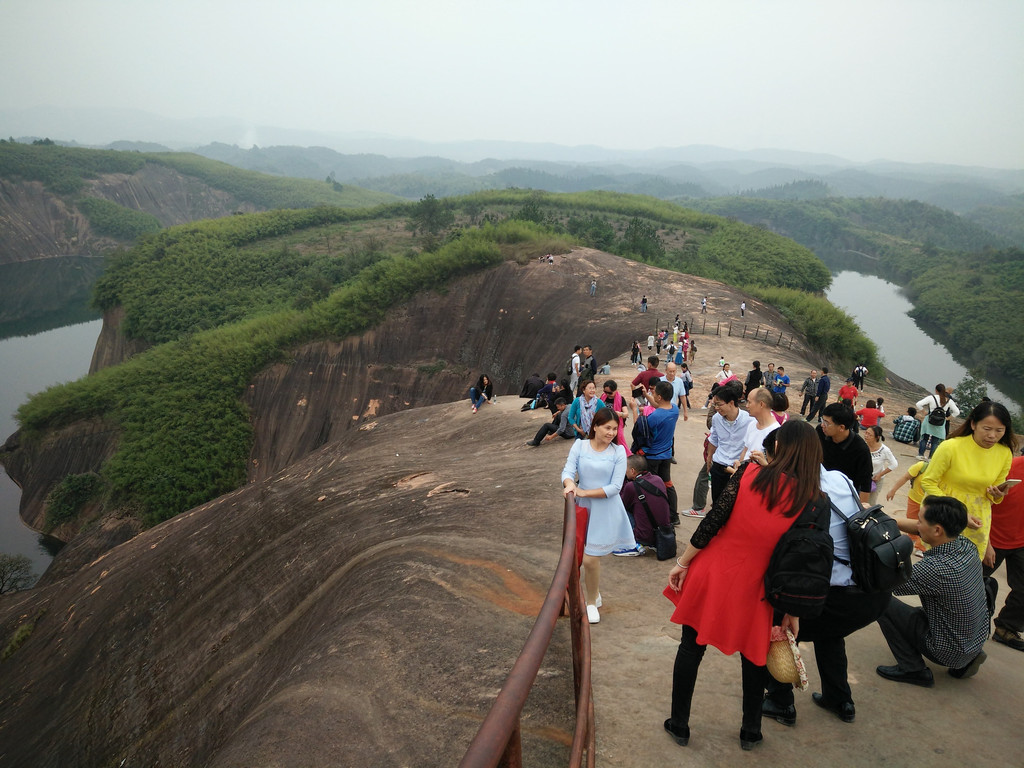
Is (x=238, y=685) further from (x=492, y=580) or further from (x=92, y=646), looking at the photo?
(x=92, y=646)

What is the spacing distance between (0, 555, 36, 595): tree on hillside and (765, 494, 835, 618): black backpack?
→ 1167 inches

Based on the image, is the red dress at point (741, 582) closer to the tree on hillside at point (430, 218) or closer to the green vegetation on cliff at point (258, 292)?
the green vegetation on cliff at point (258, 292)

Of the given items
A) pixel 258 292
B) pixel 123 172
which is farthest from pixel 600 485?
pixel 123 172

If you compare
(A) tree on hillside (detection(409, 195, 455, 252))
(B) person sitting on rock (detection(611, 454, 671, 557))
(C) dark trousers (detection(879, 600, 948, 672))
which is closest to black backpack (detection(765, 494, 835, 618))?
(C) dark trousers (detection(879, 600, 948, 672))

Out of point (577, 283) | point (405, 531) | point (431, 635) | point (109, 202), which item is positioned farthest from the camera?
point (109, 202)

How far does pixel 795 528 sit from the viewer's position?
300 centimetres

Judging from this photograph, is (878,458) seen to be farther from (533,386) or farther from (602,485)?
(533,386)

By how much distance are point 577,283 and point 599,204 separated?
→ 48.6 meters

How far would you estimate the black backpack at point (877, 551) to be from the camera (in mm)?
3061

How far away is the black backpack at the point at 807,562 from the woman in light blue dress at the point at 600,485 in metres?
1.65

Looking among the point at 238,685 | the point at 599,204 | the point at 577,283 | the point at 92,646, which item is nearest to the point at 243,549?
the point at 92,646

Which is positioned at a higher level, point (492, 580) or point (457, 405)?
point (492, 580)

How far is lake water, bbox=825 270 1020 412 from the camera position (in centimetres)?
4983

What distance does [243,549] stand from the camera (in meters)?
11.1
